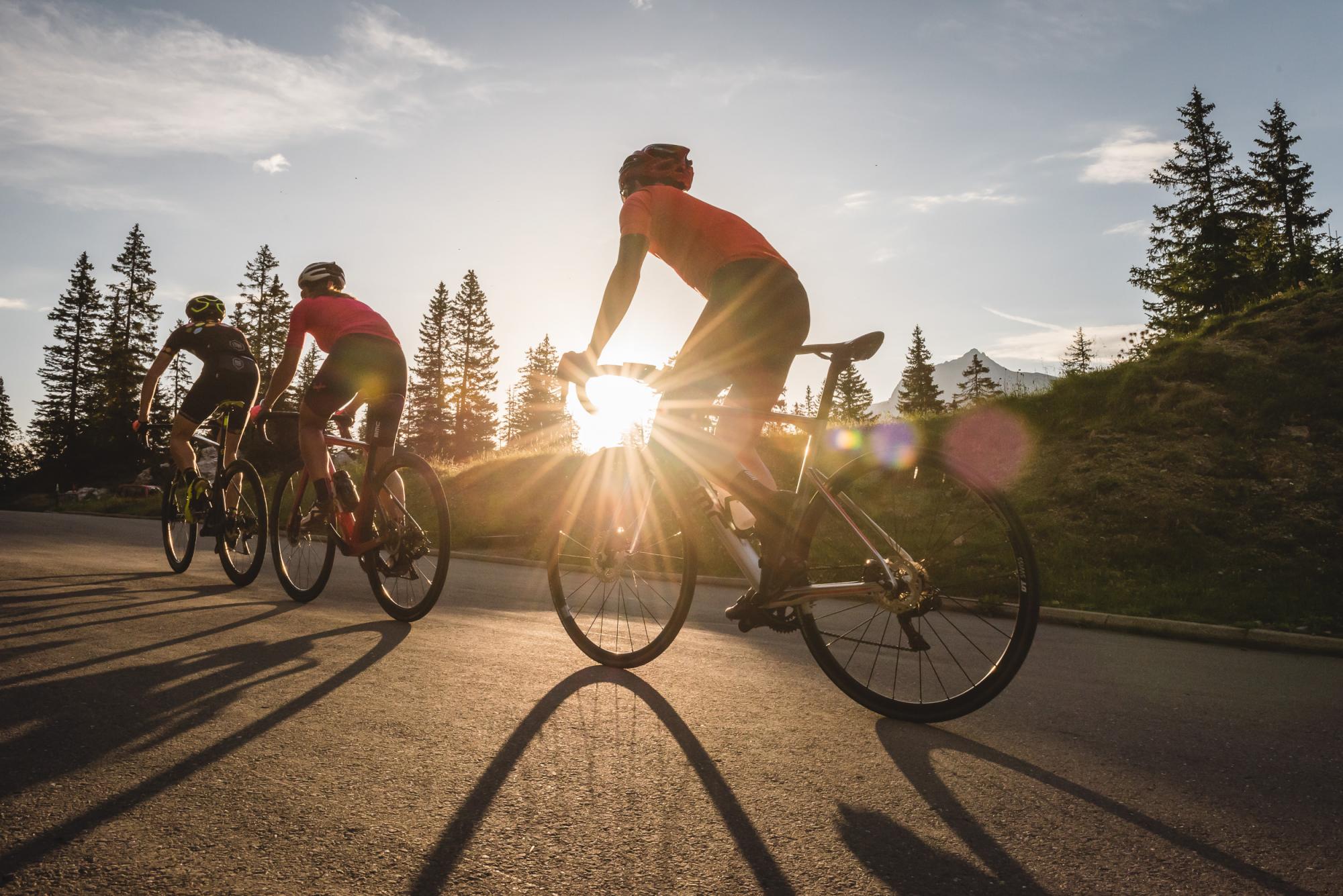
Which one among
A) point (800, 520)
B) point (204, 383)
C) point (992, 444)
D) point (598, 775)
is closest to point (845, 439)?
point (992, 444)

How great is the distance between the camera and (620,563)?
→ 408 centimetres

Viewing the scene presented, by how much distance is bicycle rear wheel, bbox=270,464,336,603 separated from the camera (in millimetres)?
5738

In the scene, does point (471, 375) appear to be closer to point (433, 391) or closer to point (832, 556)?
point (433, 391)

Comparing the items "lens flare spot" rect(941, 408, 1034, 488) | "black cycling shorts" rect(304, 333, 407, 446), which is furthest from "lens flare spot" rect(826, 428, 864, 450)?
"black cycling shorts" rect(304, 333, 407, 446)

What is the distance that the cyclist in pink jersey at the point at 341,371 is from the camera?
17.9 feet

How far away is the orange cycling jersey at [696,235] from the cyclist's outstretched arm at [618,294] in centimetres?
17

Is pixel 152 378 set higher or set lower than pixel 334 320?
lower

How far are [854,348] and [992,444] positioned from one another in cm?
1189

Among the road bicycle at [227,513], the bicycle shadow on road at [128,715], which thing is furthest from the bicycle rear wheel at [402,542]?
the road bicycle at [227,513]

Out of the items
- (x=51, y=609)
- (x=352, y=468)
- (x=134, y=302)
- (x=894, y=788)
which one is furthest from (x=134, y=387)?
(x=894, y=788)

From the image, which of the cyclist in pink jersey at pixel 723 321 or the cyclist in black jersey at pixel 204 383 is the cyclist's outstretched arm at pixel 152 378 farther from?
the cyclist in pink jersey at pixel 723 321

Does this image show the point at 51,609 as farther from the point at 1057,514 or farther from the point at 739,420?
the point at 1057,514

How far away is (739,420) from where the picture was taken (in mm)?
3672

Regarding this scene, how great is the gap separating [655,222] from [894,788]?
249 centimetres
